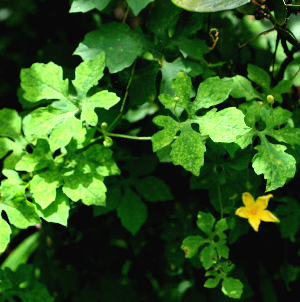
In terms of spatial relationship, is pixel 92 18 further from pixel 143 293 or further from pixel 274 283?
pixel 274 283

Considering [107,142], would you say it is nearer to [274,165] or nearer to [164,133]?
[164,133]

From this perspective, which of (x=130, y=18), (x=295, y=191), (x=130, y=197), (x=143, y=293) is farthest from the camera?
(x=130, y=18)

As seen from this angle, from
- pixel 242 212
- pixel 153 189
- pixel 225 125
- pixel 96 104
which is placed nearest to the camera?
pixel 225 125

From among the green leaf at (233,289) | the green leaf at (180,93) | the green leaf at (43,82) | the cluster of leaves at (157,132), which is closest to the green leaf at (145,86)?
the cluster of leaves at (157,132)

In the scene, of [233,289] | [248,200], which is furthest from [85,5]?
Answer: [233,289]

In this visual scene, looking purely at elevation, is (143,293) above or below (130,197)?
below

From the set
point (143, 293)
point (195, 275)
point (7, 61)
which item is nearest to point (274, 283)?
point (195, 275)
